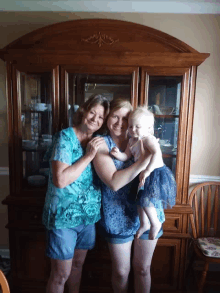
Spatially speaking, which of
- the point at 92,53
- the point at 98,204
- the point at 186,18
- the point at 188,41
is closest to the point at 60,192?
the point at 98,204

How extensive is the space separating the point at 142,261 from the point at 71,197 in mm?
655

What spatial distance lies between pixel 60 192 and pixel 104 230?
41 centimetres

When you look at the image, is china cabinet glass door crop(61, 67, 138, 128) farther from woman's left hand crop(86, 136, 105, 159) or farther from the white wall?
the white wall

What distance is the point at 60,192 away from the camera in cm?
133

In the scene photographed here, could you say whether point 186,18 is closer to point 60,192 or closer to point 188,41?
point 188,41

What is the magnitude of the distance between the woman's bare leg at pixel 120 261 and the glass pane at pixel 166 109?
708mm

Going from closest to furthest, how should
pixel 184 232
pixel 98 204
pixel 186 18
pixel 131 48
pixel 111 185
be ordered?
pixel 111 185 < pixel 98 204 < pixel 131 48 < pixel 184 232 < pixel 186 18

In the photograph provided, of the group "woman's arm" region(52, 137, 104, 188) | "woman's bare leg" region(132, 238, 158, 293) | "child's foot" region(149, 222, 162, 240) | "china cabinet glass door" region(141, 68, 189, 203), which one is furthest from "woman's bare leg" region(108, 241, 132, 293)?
"china cabinet glass door" region(141, 68, 189, 203)

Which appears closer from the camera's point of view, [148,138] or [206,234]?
[148,138]

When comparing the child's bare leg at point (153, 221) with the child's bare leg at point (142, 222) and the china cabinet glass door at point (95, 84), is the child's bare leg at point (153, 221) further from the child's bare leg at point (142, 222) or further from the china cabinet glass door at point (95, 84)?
the china cabinet glass door at point (95, 84)

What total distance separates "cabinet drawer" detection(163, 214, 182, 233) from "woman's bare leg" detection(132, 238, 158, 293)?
12.8 inches

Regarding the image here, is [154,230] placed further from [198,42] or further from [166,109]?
[198,42]

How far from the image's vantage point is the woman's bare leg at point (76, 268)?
152 centimetres

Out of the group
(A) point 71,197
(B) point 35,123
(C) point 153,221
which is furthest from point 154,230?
(B) point 35,123
